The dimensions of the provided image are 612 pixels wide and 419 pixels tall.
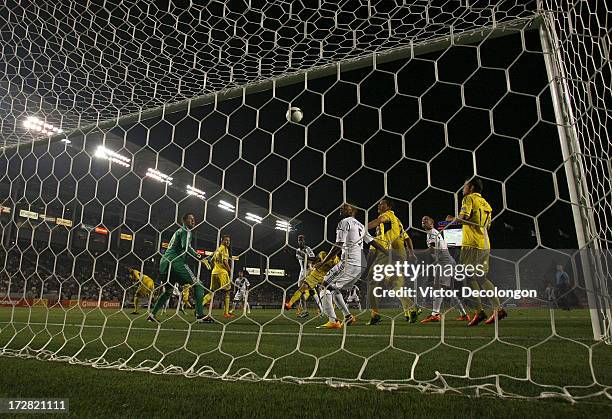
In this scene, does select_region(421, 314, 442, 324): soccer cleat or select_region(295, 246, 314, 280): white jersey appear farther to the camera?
select_region(421, 314, 442, 324): soccer cleat

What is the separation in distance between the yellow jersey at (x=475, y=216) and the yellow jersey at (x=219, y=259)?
3528mm

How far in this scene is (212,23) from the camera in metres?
3.09

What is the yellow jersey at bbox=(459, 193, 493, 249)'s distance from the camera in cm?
330

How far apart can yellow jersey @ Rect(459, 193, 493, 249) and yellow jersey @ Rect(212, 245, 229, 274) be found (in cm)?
353

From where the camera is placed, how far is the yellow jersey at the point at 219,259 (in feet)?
19.4

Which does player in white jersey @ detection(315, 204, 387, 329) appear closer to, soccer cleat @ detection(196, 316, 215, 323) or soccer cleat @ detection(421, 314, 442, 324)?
soccer cleat @ detection(421, 314, 442, 324)

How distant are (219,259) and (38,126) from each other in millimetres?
2880

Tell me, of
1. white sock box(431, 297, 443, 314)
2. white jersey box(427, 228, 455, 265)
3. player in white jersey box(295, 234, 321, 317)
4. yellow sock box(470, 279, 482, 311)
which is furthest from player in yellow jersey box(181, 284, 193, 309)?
yellow sock box(470, 279, 482, 311)

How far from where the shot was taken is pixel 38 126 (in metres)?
3.88

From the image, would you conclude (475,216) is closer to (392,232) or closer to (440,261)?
(392,232)

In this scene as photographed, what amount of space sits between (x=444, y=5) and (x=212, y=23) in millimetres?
1690

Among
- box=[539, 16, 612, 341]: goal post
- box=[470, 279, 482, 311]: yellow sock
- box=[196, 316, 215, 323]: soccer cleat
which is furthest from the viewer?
box=[196, 316, 215, 323]: soccer cleat

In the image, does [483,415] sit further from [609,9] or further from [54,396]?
[609,9]

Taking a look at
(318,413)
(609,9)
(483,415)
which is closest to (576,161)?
(609,9)
